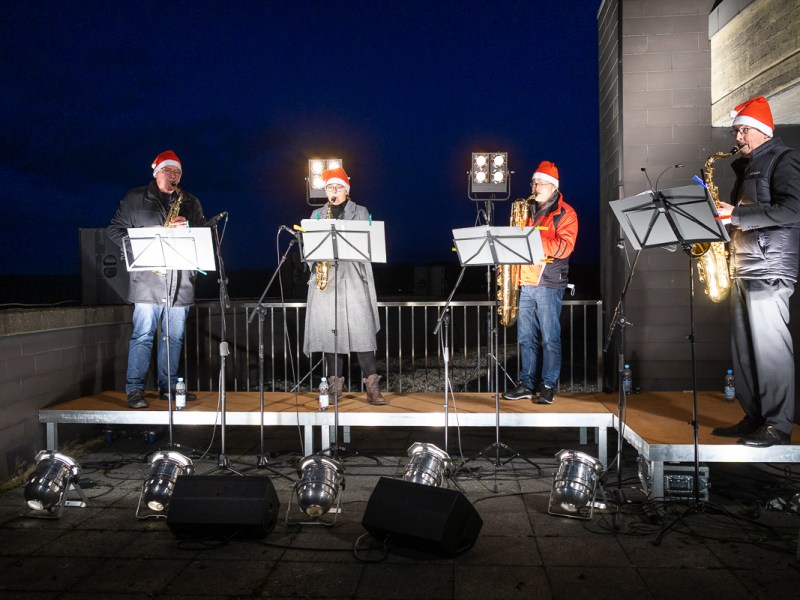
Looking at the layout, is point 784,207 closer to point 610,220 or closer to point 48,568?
point 610,220

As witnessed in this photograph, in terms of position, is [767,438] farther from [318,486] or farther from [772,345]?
[318,486]

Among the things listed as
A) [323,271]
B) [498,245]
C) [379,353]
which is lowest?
[379,353]

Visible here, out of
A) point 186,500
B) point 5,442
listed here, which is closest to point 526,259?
point 186,500

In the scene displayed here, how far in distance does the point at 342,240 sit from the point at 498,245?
104 cm

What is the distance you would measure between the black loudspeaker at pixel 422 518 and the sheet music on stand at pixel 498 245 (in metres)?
1.69

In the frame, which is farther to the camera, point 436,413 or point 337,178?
point 337,178

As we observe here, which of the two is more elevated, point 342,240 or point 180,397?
point 342,240

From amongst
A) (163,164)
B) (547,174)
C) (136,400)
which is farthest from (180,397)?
(547,174)

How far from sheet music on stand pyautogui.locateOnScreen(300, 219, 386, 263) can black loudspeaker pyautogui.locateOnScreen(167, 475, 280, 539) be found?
5.24 ft

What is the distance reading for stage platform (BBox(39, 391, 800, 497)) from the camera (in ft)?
15.6

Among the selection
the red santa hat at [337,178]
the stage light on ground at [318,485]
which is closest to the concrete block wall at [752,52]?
the red santa hat at [337,178]

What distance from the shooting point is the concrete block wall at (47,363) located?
4.77 meters

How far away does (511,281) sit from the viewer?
18.2ft

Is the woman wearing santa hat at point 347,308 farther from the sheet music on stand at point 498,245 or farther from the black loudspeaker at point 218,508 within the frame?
the black loudspeaker at point 218,508
